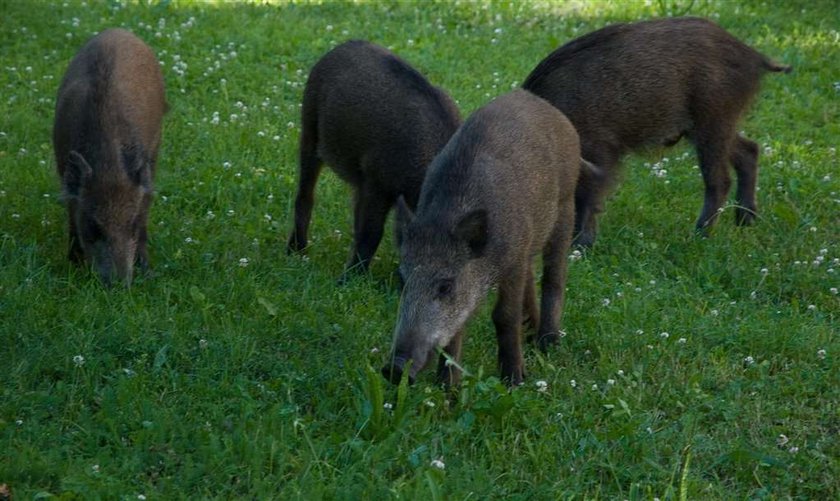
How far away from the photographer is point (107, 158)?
22.9 feet

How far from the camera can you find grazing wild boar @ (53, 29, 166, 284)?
6.84 metres

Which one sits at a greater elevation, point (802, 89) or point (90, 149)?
point (90, 149)

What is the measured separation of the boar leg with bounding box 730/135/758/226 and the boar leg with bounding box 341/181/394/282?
2591mm

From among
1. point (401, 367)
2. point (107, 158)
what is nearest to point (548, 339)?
point (401, 367)

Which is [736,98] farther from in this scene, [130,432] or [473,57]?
[130,432]

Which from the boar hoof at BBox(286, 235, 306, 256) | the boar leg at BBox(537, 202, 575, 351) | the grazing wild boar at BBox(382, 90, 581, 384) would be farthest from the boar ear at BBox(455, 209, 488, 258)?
the boar hoof at BBox(286, 235, 306, 256)

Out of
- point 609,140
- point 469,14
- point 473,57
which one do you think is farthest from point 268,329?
point 469,14

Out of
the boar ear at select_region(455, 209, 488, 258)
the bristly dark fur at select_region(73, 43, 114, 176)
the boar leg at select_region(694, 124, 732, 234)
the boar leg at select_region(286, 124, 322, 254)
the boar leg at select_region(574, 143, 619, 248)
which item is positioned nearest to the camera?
the boar ear at select_region(455, 209, 488, 258)

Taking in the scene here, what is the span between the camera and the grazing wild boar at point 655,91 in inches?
305

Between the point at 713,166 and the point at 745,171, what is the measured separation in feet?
1.35

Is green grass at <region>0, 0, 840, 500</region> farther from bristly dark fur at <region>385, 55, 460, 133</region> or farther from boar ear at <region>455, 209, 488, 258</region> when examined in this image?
bristly dark fur at <region>385, 55, 460, 133</region>

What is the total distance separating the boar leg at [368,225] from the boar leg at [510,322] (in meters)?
1.49

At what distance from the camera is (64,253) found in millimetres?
7176

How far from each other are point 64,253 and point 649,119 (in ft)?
12.1
